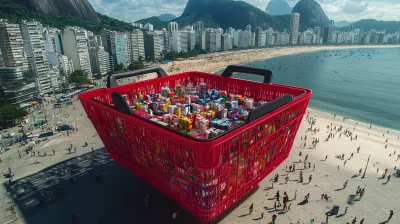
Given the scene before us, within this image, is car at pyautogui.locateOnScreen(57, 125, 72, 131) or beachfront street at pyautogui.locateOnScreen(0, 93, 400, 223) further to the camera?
car at pyautogui.locateOnScreen(57, 125, 72, 131)

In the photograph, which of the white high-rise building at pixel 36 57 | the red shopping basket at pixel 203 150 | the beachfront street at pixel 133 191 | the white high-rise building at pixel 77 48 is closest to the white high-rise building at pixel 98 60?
the white high-rise building at pixel 77 48

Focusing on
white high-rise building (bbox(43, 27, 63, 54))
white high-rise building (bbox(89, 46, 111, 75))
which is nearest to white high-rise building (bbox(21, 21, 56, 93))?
white high-rise building (bbox(43, 27, 63, 54))

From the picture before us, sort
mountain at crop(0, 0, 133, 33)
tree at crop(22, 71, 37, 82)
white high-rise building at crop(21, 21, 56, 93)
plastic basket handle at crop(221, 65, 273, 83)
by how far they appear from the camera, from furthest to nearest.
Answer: mountain at crop(0, 0, 133, 33) < white high-rise building at crop(21, 21, 56, 93) < tree at crop(22, 71, 37, 82) < plastic basket handle at crop(221, 65, 273, 83)

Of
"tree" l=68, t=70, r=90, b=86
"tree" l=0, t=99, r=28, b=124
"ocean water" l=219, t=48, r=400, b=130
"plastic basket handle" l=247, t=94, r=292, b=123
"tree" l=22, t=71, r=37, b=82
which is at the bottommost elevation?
"ocean water" l=219, t=48, r=400, b=130

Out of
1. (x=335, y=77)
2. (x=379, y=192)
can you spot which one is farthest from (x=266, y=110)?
(x=335, y=77)

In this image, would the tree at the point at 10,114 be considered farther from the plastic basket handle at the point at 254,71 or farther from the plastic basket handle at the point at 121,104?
the plastic basket handle at the point at 254,71

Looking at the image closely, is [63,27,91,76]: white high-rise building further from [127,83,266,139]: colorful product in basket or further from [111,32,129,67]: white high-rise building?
[127,83,266,139]: colorful product in basket

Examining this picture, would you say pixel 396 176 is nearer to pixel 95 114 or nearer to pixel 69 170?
pixel 95 114
